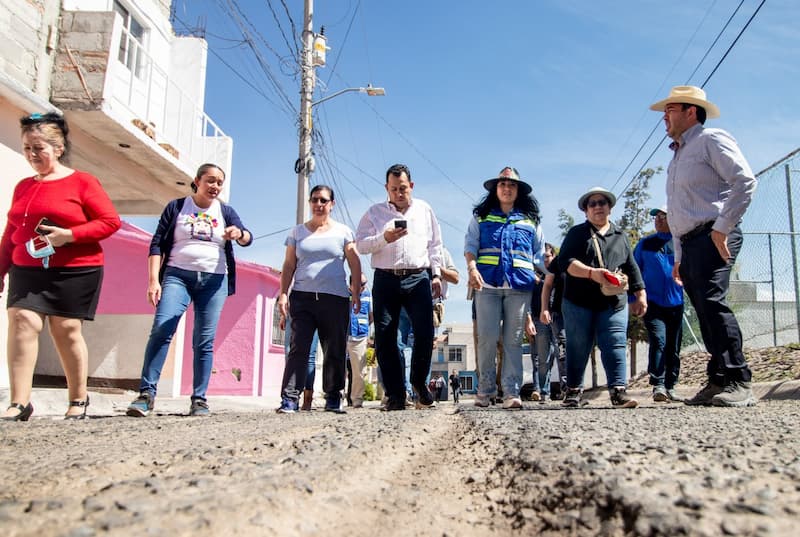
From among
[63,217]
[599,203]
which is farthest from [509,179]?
[63,217]

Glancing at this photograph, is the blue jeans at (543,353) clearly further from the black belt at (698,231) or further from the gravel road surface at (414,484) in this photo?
the gravel road surface at (414,484)

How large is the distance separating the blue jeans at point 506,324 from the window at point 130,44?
698cm

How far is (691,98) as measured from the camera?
4301 mm

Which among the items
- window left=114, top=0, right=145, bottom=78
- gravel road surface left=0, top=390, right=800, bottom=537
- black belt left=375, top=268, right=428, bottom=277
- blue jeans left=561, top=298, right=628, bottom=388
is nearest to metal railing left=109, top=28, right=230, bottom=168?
window left=114, top=0, right=145, bottom=78

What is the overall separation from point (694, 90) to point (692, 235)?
1024 mm

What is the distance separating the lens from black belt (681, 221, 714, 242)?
3978 millimetres

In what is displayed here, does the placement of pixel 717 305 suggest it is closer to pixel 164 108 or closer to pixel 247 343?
pixel 164 108

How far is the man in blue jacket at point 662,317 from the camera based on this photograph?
5.87 meters

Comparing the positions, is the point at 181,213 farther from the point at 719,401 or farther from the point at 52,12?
the point at 52,12

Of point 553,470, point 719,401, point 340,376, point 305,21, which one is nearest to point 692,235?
point 719,401

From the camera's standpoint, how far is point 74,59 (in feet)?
25.5

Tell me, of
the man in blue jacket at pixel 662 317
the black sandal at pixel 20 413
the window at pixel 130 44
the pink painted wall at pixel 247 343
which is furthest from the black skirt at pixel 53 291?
the pink painted wall at pixel 247 343

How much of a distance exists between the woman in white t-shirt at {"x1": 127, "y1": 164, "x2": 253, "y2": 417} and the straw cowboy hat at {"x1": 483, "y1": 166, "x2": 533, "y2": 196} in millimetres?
1957

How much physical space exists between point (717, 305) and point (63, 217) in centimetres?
385
